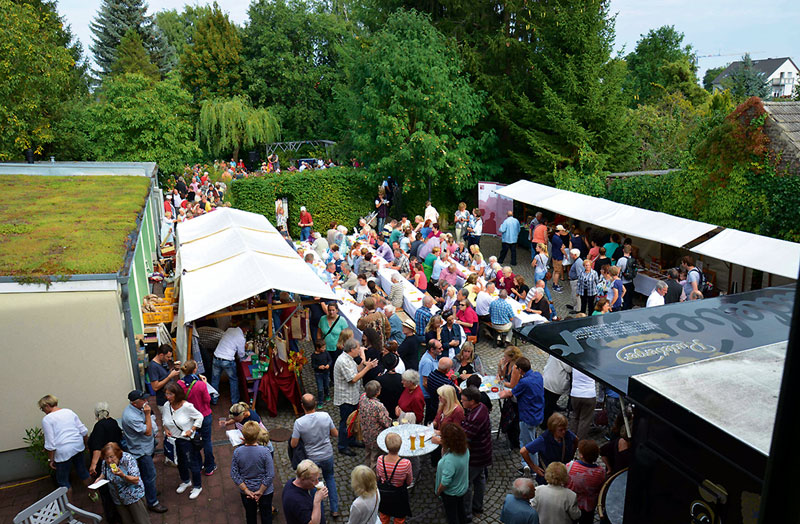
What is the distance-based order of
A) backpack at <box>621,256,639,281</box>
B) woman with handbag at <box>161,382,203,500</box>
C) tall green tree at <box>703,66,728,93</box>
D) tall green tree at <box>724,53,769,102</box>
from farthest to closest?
tall green tree at <box>703,66,728,93</box>
tall green tree at <box>724,53,769,102</box>
backpack at <box>621,256,639,281</box>
woman with handbag at <box>161,382,203,500</box>

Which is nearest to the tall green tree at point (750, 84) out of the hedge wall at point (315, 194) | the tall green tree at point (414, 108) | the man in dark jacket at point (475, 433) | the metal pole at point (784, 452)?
the tall green tree at point (414, 108)

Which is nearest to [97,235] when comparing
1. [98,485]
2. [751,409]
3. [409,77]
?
[98,485]

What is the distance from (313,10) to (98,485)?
41359 mm

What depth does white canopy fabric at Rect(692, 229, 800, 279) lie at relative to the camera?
33.9 feet

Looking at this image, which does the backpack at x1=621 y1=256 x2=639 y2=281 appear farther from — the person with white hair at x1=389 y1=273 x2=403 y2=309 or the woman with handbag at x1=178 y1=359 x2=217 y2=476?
the woman with handbag at x1=178 y1=359 x2=217 y2=476

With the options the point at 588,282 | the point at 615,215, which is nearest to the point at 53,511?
the point at 588,282

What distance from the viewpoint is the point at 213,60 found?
121 ft

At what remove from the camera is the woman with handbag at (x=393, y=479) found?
18.8 feet

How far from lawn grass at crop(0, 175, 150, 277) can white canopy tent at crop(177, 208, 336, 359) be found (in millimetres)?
1246

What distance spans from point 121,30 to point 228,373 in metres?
47.8

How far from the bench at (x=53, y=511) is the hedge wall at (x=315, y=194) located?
52.2 feet

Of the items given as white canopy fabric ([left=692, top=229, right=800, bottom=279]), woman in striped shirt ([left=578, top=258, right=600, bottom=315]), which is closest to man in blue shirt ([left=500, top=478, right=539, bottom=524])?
white canopy fabric ([left=692, top=229, right=800, bottom=279])

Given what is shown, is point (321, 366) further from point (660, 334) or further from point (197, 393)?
point (660, 334)

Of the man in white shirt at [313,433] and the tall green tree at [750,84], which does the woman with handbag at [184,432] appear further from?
the tall green tree at [750,84]
